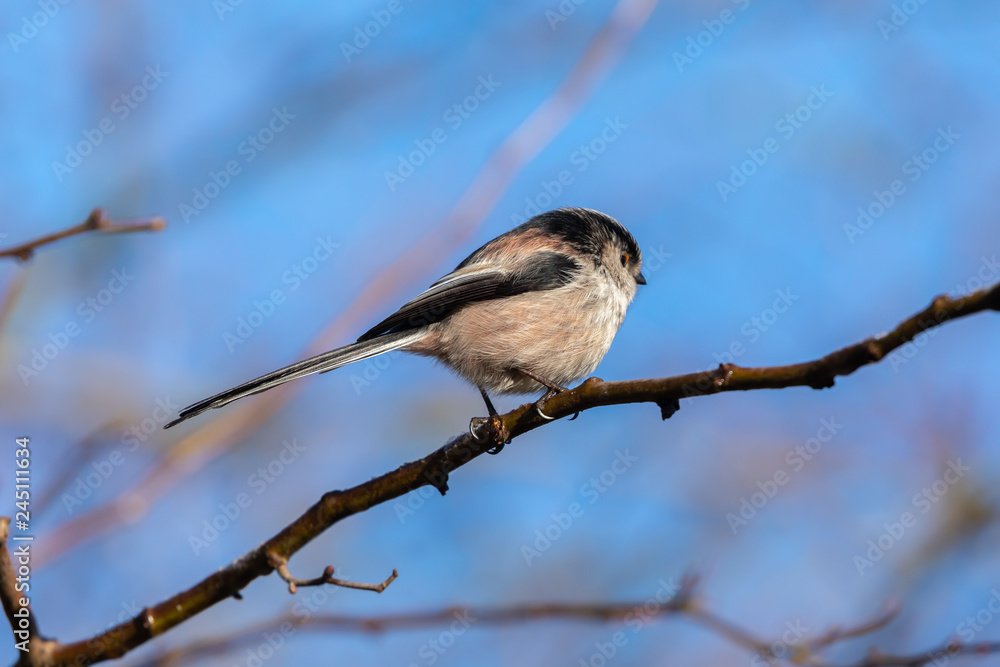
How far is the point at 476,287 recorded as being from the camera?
12.8 feet

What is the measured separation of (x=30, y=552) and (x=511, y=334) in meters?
2.09

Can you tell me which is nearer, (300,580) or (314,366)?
(300,580)

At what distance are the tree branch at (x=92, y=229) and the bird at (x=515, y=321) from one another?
62.4 inches

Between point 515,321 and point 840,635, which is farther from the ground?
point 515,321

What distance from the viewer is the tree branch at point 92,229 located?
5.59 ft

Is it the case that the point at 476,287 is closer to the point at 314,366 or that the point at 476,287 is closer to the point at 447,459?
the point at 314,366

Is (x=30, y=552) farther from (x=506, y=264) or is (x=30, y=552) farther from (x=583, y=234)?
(x=583, y=234)

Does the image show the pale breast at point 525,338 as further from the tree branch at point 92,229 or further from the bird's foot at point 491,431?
the tree branch at point 92,229

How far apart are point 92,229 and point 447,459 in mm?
1032

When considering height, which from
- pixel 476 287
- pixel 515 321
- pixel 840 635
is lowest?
pixel 840 635

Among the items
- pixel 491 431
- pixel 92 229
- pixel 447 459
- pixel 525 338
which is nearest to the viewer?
pixel 92 229

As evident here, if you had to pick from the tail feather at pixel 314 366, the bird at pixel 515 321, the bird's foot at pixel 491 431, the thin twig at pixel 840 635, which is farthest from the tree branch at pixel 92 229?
the thin twig at pixel 840 635

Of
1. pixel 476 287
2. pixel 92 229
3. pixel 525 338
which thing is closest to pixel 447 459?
pixel 92 229

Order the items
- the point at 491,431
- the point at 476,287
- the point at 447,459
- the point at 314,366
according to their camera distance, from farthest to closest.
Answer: the point at 476,287 < the point at 314,366 < the point at 491,431 < the point at 447,459
